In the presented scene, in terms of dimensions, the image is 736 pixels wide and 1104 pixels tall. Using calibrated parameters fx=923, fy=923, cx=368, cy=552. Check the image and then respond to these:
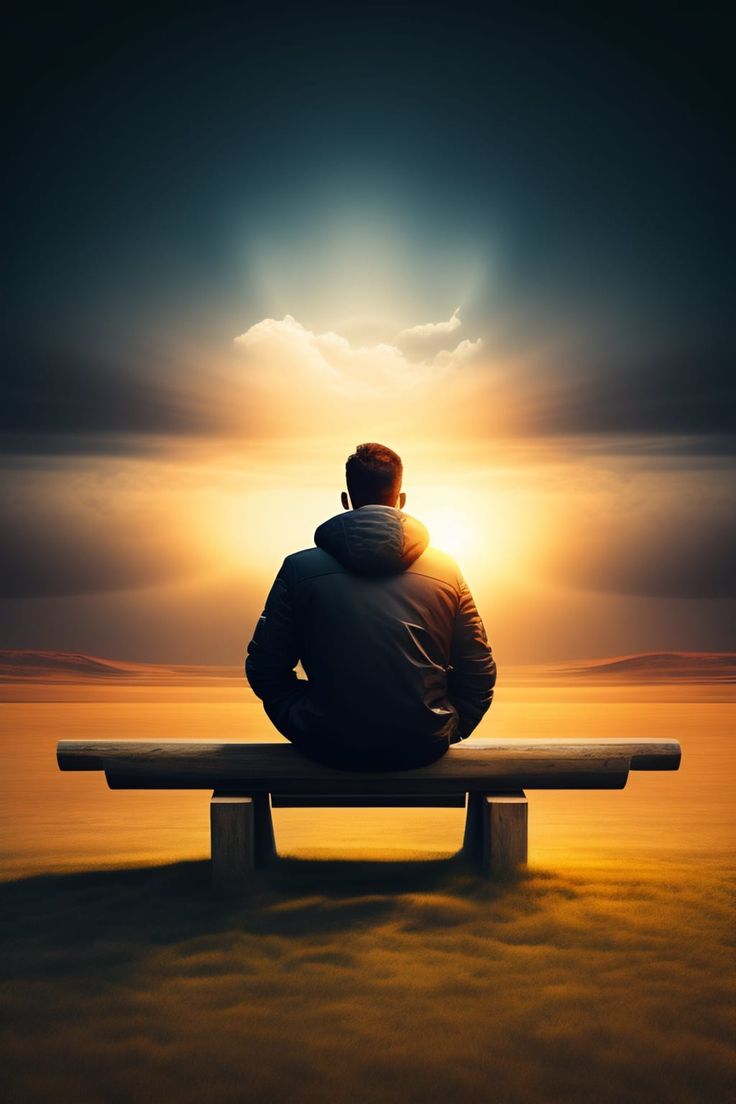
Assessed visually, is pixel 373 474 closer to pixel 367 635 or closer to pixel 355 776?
pixel 367 635

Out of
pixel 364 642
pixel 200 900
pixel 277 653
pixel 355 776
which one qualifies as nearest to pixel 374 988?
pixel 355 776

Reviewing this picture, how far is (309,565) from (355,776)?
782mm

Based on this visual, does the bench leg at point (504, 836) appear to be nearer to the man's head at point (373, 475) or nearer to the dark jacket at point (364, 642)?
the dark jacket at point (364, 642)

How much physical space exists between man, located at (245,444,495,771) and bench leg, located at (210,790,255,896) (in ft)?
1.14

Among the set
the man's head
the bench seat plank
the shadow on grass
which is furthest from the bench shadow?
the man's head

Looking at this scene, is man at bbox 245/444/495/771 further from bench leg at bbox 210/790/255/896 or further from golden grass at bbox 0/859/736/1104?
golden grass at bbox 0/859/736/1104

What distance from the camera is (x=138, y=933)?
298cm

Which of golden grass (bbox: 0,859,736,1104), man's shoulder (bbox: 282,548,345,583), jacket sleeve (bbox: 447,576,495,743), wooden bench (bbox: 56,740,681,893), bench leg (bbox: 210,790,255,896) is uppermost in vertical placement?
man's shoulder (bbox: 282,548,345,583)

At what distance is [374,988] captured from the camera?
2.55m

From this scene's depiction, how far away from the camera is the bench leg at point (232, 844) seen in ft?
11.1

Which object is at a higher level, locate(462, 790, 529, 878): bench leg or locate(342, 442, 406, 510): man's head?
locate(342, 442, 406, 510): man's head

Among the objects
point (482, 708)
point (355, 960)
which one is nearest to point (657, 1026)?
point (355, 960)

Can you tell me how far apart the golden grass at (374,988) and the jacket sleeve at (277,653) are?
2.26ft

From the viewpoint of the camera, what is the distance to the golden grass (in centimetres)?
208
